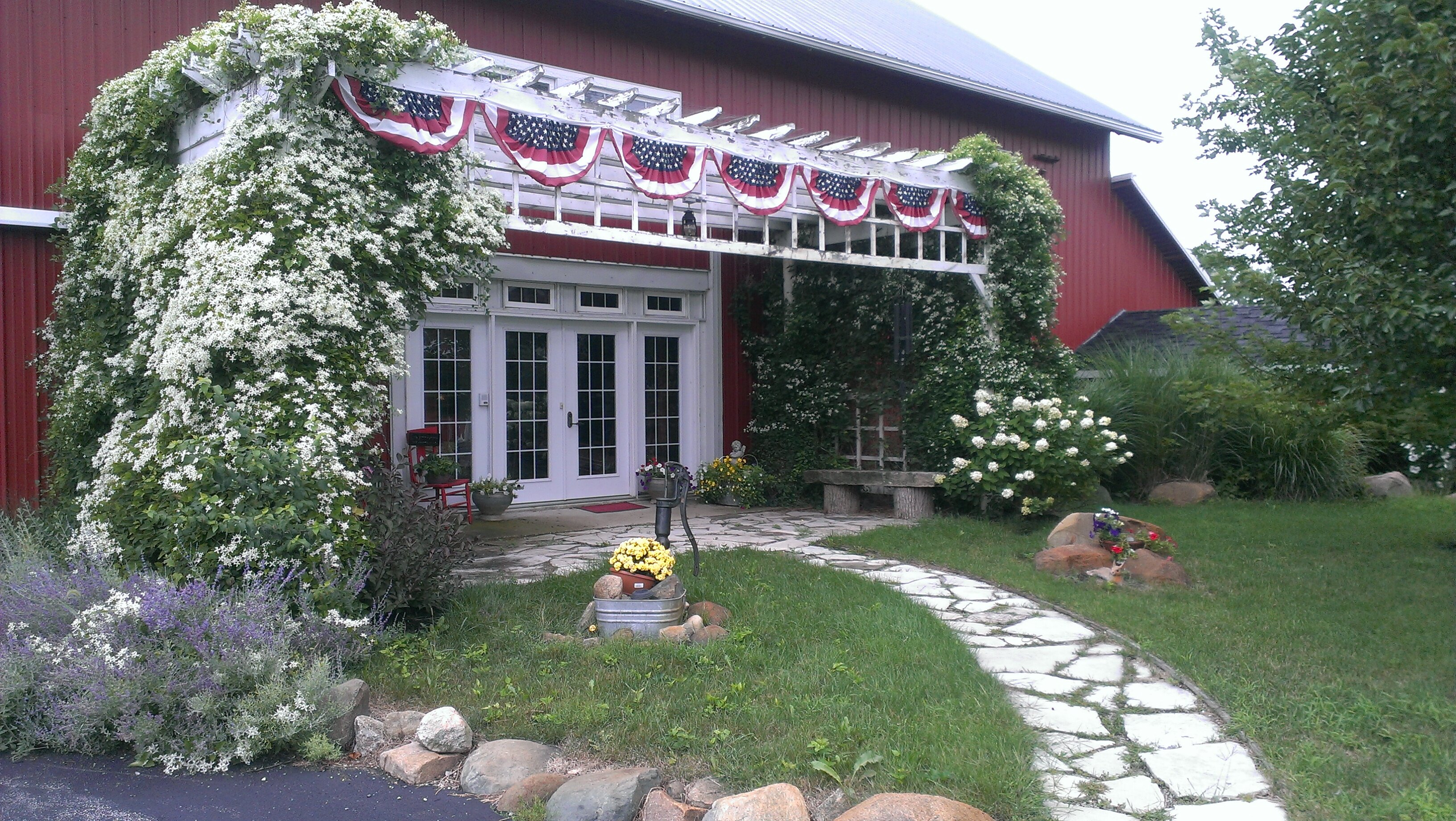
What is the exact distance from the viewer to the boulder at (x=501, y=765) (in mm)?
3641

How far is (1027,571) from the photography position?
22.9ft

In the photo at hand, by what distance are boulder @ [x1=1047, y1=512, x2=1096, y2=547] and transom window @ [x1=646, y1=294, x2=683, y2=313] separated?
5.16 m

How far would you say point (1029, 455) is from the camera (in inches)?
344

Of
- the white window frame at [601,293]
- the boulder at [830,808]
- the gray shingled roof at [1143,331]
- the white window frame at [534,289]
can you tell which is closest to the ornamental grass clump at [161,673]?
the boulder at [830,808]

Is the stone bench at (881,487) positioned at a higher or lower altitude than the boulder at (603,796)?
higher

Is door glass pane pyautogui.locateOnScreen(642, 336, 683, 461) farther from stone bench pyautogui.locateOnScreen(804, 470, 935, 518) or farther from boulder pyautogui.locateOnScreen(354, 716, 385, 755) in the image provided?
boulder pyautogui.locateOnScreen(354, 716, 385, 755)

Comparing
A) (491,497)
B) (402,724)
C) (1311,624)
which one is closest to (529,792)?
(402,724)

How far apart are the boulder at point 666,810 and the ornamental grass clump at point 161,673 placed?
143cm

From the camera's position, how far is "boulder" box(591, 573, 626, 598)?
5.19m

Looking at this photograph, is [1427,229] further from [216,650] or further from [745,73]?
[745,73]

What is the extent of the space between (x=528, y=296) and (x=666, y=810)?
7.40 m

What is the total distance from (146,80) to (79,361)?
1.90m

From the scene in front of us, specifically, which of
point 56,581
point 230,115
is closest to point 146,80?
point 230,115

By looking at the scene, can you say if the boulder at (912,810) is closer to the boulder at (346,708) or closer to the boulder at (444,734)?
the boulder at (444,734)
